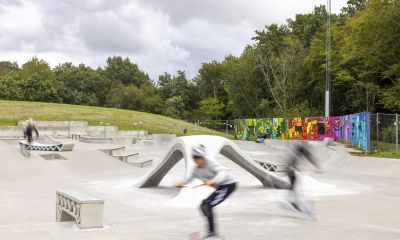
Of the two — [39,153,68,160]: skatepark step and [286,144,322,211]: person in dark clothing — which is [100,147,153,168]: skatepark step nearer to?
[39,153,68,160]: skatepark step

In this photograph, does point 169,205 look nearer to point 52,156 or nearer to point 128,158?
point 52,156

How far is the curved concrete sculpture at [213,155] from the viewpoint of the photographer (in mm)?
13359

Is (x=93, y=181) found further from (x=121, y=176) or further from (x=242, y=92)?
(x=242, y=92)

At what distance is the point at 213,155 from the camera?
1300 cm

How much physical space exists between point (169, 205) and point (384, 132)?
17.2 m

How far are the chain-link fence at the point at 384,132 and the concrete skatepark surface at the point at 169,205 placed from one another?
3.22 meters

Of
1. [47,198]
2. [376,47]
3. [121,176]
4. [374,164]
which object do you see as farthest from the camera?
[376,47]

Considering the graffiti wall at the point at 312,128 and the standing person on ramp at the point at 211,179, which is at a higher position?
the graffiti wall at the point at 312,128

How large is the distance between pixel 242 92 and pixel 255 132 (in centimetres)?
1908

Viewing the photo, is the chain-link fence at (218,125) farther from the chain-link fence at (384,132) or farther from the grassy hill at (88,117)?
the chain-link fence at (384,132)

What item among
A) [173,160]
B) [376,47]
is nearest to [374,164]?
[173,160]

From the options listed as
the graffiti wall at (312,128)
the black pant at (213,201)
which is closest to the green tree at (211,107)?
the graffiti wall at (312,128)

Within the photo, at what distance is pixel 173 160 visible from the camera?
1450 cm

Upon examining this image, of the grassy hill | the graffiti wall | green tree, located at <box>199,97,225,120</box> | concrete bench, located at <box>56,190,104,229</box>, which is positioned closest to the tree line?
green tree, located at <box>199,97,225,120</box>
